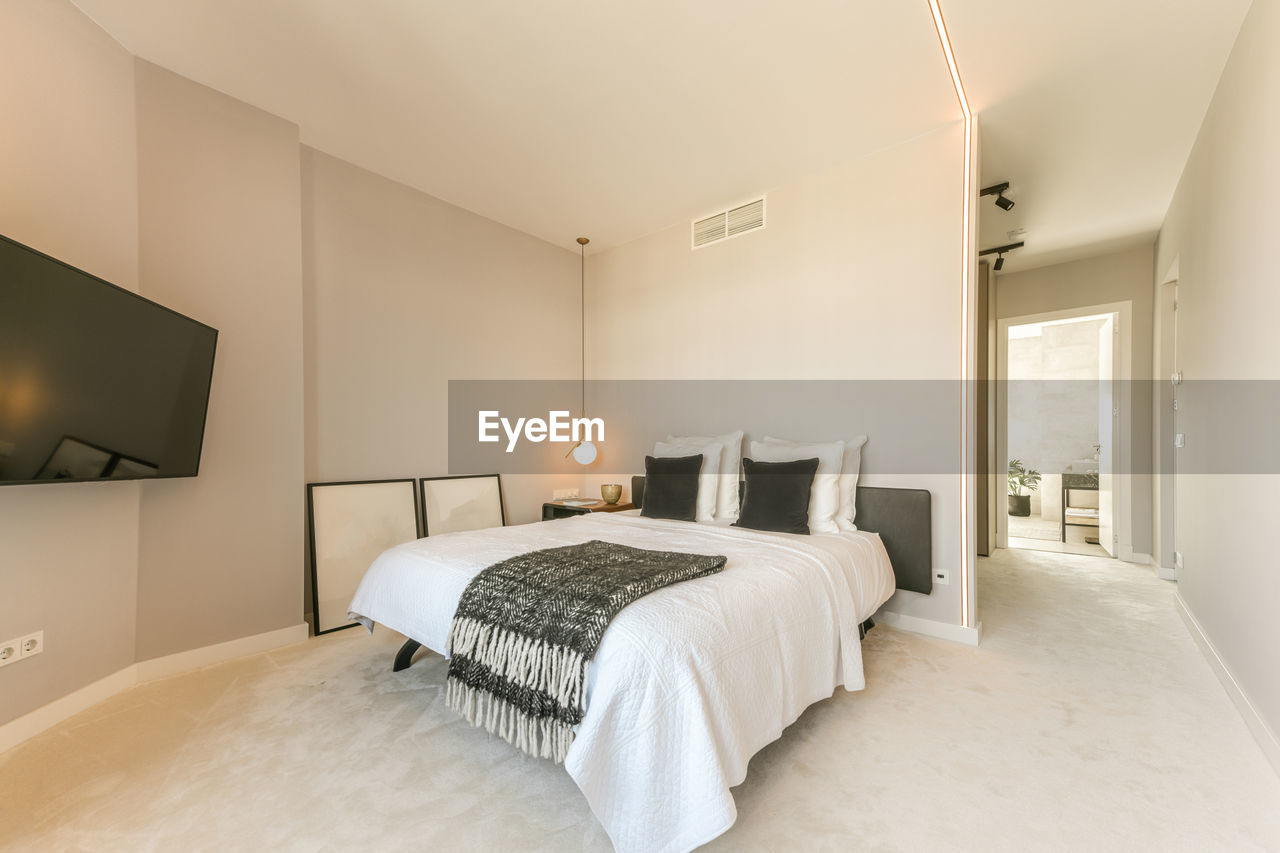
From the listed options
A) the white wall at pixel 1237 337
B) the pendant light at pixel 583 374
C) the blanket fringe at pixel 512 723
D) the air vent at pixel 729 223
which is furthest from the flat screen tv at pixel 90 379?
the white wall at pixel 1237 337

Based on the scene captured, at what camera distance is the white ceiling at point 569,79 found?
2.24 metres

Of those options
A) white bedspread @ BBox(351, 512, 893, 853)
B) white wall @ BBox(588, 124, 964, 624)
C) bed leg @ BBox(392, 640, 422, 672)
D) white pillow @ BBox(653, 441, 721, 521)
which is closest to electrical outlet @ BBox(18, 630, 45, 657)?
white bedspread @ BBox(351, 512, 893, 853)

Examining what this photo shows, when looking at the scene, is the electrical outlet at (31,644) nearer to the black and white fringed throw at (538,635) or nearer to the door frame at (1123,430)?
the black and white fringed throw at (538,635)

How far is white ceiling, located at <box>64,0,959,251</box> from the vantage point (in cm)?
224

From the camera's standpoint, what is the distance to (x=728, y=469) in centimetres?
369

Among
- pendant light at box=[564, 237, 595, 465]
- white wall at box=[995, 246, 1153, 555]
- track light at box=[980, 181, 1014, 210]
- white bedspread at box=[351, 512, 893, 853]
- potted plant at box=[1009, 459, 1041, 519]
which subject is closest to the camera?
white bedspread at box=[351, 512, 893, 853]

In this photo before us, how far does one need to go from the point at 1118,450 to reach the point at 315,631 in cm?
647

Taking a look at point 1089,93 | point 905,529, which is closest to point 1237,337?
point 1089,93

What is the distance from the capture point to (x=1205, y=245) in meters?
2.82

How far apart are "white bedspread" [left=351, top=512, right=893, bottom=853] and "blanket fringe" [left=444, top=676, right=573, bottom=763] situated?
0.18 m

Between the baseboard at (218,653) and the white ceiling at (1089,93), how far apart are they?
4354 mm

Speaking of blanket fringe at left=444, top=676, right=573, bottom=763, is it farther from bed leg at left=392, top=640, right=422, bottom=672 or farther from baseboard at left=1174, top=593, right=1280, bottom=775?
baseboard at left=1174, top=593, right=1280, bottom=775

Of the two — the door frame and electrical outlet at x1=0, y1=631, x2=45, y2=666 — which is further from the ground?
the door frame

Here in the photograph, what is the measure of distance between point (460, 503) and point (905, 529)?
2.97 m
